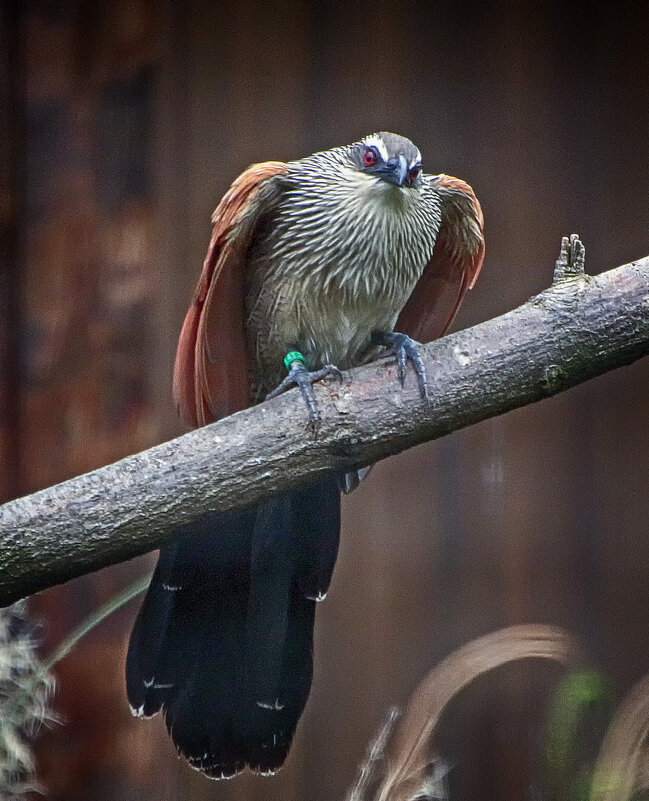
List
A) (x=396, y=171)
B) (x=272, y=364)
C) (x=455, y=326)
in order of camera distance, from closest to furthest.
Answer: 1. (x=396, y=171)
2. (x=272, y=364)
3. (x=455, y=326)

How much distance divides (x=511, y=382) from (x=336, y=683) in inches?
25.5

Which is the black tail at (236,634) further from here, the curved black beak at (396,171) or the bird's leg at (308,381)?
the curved black beak at (396,171)

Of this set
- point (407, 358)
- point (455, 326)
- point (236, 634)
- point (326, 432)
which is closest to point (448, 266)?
point (455, 326)

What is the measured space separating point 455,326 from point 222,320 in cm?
41

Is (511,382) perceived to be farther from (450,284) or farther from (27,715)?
(27,715)

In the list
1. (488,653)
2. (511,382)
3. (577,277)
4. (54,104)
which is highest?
(54,104)

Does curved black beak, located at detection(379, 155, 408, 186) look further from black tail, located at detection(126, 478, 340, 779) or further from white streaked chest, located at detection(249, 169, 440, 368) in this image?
black tail, located at detection(126, 478, 340, 779)

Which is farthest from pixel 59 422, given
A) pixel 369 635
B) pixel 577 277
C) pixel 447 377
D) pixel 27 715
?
pixel 577 277

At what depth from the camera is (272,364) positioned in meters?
1.21

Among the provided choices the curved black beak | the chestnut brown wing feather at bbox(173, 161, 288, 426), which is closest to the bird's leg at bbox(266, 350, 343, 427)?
the chestnut brown wing feather at bbox(173, 161, 288, 426)

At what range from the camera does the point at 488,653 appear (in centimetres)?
104

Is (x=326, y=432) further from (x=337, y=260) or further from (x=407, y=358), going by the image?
(x=337, y=260)

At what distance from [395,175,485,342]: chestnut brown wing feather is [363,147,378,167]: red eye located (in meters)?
0.10

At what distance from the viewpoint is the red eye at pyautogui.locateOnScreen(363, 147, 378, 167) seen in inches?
42.9
